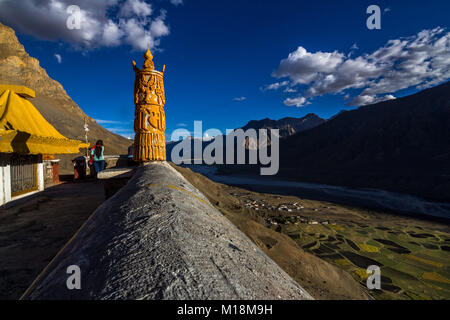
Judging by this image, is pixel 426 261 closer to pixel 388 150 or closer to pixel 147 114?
pixel 147 114

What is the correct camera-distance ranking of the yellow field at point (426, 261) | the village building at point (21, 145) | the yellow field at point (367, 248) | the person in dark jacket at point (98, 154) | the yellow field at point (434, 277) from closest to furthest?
the village building at point (21, 145) < the yellow field at point (434, 277) < the person in dark jacket at point (98, 154) < the yellow field at point (426, 261) < the yellow field at point (367, 248)

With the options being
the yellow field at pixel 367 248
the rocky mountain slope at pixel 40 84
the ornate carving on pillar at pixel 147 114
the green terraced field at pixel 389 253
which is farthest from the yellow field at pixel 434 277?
the rocky mountain slope at pixel 40 84

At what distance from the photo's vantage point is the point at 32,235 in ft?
10.3

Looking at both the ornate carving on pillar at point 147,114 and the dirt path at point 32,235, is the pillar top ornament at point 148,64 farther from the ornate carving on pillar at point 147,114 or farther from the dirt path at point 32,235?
the dirt path at point 32,235

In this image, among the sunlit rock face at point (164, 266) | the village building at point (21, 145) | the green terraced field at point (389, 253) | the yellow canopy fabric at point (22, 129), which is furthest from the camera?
the green terraced field at point (389, 253)

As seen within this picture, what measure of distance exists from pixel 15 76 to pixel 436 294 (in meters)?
75.4

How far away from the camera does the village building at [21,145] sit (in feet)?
16.4

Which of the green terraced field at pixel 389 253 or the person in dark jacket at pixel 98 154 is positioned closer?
the green terraced field at pixel 389 253

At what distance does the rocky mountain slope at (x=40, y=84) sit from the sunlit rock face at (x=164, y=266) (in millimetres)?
46509

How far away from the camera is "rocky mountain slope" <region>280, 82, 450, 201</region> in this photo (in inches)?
1399

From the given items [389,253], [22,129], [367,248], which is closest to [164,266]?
[22,129]

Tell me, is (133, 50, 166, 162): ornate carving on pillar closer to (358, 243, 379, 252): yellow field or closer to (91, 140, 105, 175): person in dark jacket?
(91, 140, 105, 175): person in dark jacket

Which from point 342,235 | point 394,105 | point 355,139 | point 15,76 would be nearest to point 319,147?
point 355,139

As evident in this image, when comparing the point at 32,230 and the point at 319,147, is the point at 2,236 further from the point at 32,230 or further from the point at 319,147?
the point at 319,147
